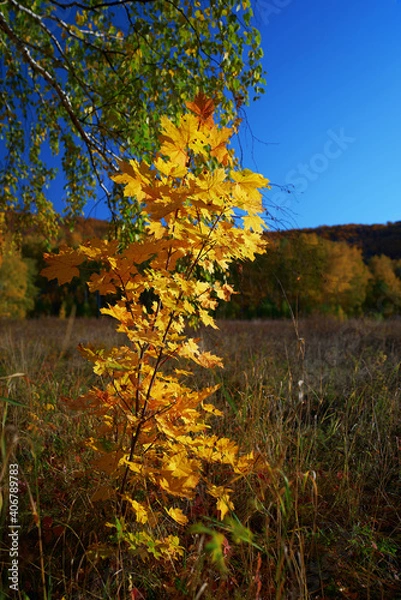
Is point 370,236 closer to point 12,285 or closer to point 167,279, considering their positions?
point 12,285

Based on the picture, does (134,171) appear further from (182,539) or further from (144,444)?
(182,539)

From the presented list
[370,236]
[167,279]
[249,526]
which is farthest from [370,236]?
[167,279]

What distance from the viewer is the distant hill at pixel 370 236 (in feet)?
204

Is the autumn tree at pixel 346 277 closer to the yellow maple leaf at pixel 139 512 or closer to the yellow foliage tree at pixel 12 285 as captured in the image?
the yellow foliage tree at pixel 12 285

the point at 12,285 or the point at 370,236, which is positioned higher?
the point at 370,236

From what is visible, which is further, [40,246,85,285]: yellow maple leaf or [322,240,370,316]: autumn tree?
[322,240,370,316]: autumn tree

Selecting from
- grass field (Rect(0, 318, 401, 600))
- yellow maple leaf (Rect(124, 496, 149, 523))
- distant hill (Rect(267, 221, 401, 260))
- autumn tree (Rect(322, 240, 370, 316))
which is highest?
distant hill (Rect(267, 221, 401, 260))

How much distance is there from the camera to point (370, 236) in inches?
2726

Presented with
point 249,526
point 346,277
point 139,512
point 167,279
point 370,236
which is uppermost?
point 370,236

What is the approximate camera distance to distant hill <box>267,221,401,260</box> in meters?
62.1

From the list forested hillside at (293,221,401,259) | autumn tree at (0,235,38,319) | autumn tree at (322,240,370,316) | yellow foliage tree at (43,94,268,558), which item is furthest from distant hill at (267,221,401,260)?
yellow foliage tree at (43,94,268,558)

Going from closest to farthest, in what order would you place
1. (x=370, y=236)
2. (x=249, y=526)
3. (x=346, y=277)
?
(x=249, y=526) < (x=346, y=277) < (x=370, y=236)

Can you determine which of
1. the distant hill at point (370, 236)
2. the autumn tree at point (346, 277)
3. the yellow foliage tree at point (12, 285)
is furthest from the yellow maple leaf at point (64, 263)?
the distant hill at point (370, 236)

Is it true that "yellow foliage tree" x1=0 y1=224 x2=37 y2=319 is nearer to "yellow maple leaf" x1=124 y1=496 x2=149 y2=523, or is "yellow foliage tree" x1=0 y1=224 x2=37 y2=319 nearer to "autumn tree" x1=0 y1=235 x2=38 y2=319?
"autumn tree" x1=0 y1=235 x2=38 y2=319
